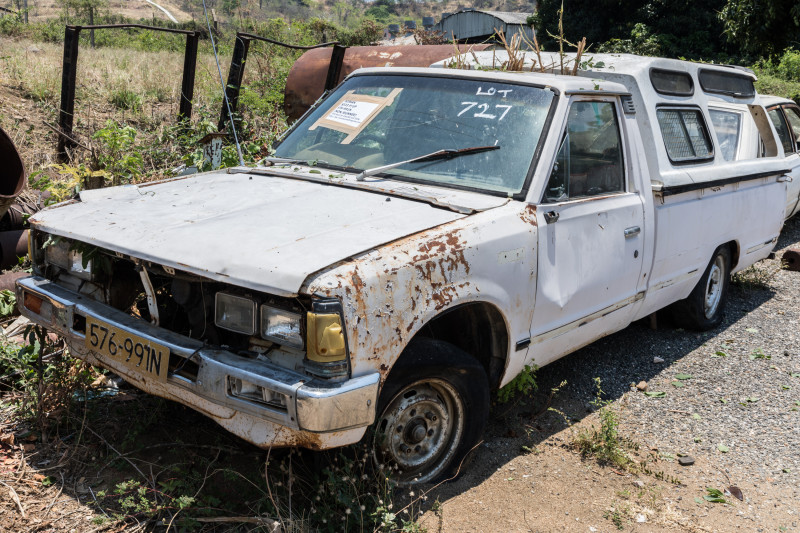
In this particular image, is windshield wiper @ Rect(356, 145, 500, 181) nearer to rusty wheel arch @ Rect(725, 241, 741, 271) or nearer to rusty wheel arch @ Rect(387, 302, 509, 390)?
rusty wheel arch @ Rect(387, 302, 509, 390)

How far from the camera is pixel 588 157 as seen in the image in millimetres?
3750

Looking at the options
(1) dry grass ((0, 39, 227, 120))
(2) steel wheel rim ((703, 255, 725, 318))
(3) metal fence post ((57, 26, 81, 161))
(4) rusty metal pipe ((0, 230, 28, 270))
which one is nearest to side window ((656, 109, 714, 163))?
(2) steel wheel rim ((703, 255, 725, 318))

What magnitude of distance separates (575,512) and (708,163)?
2854 millimetres

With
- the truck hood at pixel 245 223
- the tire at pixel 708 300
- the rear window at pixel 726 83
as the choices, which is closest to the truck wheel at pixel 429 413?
the truck hood at pixel 245 223

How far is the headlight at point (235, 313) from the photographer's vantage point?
2559 mm

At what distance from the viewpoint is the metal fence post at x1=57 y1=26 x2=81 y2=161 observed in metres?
6.52

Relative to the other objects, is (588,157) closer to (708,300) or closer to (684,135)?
(684,135)

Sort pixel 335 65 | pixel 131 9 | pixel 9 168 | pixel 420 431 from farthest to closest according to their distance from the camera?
pixel 131 9, pixel 335 65, pixel 9 168, pixel 420 431

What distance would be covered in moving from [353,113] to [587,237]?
149 cm

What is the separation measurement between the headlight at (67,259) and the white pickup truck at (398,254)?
1 centimetres

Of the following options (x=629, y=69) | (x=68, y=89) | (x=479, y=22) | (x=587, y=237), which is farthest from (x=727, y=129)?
(x=479, y=22)

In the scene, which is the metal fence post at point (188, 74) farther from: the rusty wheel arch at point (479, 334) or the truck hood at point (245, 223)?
the rusty wheel arch at point (479, 334)

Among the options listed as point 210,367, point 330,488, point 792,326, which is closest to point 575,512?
point 330,488

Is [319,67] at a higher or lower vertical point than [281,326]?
higher
